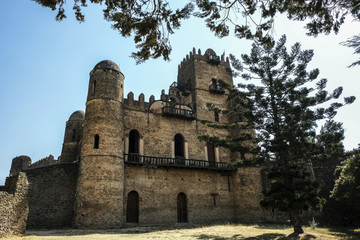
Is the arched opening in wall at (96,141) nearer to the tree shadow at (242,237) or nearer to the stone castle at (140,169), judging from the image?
the stone castle at (140,169)

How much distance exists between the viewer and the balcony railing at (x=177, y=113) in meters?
20.0

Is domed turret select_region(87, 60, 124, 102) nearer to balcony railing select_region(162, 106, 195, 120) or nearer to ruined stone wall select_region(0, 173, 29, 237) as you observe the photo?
balcony railing select_region(162, 106, 195, 120)

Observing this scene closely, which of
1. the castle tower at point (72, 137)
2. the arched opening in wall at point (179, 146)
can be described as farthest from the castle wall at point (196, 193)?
the castle tower at point (72, 137)

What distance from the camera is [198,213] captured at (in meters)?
18.6

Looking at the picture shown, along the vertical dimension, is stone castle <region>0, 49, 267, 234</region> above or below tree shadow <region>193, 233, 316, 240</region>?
above

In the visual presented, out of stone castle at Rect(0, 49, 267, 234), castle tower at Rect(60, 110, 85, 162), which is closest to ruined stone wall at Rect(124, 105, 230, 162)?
stone castle at Rect(0, 49, 267, 234)

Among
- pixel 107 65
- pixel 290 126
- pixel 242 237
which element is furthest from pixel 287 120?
pixel 107 65

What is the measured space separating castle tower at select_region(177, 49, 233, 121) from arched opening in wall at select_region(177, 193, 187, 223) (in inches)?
259

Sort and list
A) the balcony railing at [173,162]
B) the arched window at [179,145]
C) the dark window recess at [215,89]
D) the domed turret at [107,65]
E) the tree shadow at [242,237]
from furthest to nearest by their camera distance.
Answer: the dark window recess at [215,89]
the arched window at [179,145]
the domed turret at [107,65]
the balcony railing at [173,162]
the tree shadow at [242,237]

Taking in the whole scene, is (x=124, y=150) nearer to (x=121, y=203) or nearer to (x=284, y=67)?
(x=121, y=203)

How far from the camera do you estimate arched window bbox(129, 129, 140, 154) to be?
60.5ft

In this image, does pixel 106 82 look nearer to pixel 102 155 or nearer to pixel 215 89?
pixel 102 155

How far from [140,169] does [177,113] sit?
531 centimetres

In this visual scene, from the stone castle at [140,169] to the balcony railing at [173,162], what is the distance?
0.23 feet
